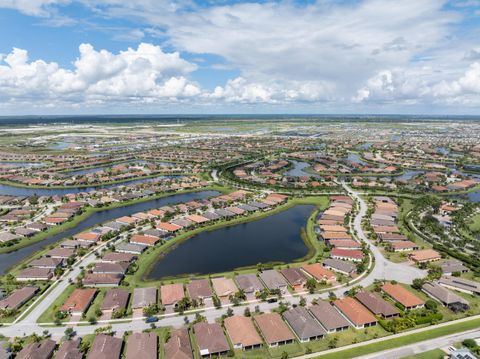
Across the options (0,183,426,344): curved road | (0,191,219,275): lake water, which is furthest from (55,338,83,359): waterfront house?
(0,191,219,275): lake water

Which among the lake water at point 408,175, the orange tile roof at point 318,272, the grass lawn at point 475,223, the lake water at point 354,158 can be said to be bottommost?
the orange tile roof at point 318,272

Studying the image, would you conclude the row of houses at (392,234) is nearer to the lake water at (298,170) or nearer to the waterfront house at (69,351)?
the lake water at (298,170)

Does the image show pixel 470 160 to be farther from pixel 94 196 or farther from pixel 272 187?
pixel 94 196

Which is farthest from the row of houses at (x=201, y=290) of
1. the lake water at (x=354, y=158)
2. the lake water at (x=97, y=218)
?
the lake water at (x=354, y=158)

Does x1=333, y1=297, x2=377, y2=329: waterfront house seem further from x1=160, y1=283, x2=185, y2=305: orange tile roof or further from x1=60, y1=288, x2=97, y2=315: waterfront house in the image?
x1=60, y1=288, x2=97, y2=315: waterfront house

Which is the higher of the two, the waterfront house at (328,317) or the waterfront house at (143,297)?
the waterfront house at (143,297)

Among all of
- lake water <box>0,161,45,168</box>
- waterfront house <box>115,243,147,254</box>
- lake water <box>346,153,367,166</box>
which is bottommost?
waterfront house <box>115,243,147,254</box>

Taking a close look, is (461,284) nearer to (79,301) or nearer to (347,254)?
(347,254)
